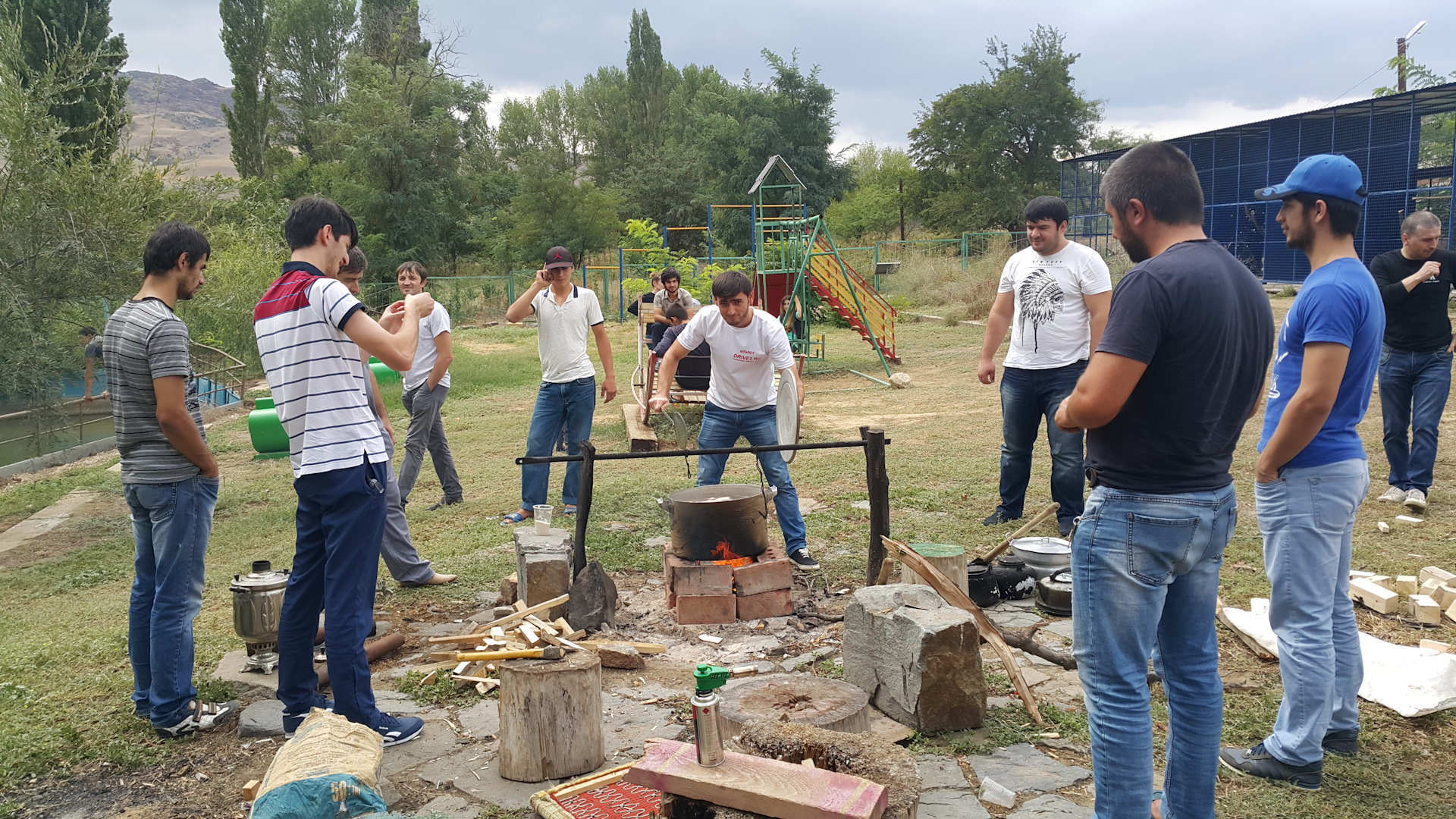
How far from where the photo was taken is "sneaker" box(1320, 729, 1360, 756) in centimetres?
354

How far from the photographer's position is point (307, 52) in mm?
56500

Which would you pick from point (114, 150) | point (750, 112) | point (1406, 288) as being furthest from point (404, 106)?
point (1406, 288)

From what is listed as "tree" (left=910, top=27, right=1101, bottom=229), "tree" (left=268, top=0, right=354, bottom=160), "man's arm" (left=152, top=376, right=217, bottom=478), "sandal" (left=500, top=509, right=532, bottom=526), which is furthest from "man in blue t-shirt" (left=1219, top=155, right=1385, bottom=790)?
"tree" (left=268, top=0, right=354, bottom=160)

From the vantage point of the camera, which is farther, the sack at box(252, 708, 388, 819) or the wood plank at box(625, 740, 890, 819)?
the sack at box(252, 708, 388, 819)

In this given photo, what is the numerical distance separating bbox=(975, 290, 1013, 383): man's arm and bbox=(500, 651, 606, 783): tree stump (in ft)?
13.1

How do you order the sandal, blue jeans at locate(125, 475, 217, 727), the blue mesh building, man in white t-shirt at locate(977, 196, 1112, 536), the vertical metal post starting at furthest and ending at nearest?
the blue mesh building → the sandal → man in white t-shirt at locate(977, 196, 1112, 536) → the vertical metal post → blue jeans at locate(125, 475, 217, 727)

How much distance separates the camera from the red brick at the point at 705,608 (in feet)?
17.4

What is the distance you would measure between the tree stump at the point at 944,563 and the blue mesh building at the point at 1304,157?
21.5 meters

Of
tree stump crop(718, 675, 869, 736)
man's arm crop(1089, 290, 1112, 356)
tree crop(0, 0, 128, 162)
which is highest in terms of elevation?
tree crop(0, 0, 128, 162)

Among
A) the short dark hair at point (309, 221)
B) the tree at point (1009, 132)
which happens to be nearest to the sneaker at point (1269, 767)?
the short dark hair at point (309, 221)

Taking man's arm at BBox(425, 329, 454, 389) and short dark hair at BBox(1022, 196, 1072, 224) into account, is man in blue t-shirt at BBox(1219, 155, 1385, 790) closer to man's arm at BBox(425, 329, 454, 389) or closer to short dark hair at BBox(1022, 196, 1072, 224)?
short dark hair at BBox(1022, 196, 1072, 224)

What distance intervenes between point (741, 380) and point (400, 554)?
2.37 m

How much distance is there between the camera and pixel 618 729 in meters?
4.04

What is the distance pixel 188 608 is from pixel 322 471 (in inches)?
43.5
